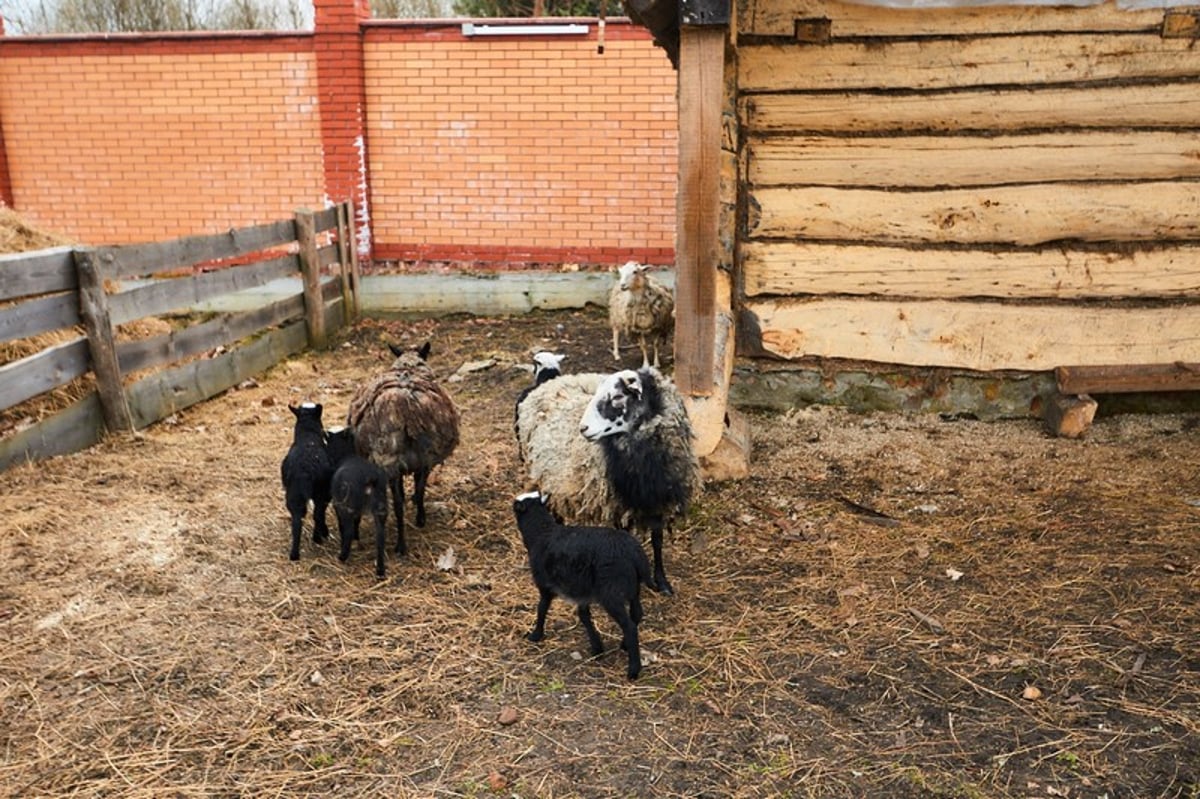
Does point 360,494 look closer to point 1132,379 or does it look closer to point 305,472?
point 305,472

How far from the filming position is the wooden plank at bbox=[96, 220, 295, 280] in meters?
6.48

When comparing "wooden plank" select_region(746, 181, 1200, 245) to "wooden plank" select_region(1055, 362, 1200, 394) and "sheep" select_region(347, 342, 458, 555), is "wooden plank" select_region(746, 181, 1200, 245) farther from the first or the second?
"sheep" select_region(347, 342, 458, 555)

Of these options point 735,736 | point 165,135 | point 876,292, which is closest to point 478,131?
point 165,135

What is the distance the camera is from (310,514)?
531cm

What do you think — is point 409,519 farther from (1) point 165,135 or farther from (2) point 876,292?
(1) point 165,135

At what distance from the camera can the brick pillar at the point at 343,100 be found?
10742 mm

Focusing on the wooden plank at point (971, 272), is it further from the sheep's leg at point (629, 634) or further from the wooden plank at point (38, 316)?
the wooden plank at point (38, 316)

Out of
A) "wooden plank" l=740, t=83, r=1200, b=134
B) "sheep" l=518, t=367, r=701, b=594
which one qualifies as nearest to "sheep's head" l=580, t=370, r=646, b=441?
"sheep" l=518, t=367, r=701, b=594

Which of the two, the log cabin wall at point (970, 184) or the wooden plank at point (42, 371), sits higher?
the log cabin wall at point (970, 184)

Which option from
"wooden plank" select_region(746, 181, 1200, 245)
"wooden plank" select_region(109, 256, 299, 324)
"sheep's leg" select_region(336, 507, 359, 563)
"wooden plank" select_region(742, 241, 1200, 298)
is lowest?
"sheep's leg" select_region(336, 507, 359, 563)

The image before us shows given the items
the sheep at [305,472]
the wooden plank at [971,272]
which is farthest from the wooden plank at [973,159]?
the sheep at [305,472]

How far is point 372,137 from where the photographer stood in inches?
436

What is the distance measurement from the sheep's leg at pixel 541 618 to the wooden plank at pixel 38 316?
13.8ft

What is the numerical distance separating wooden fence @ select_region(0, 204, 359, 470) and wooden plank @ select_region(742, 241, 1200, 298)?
474 cm
